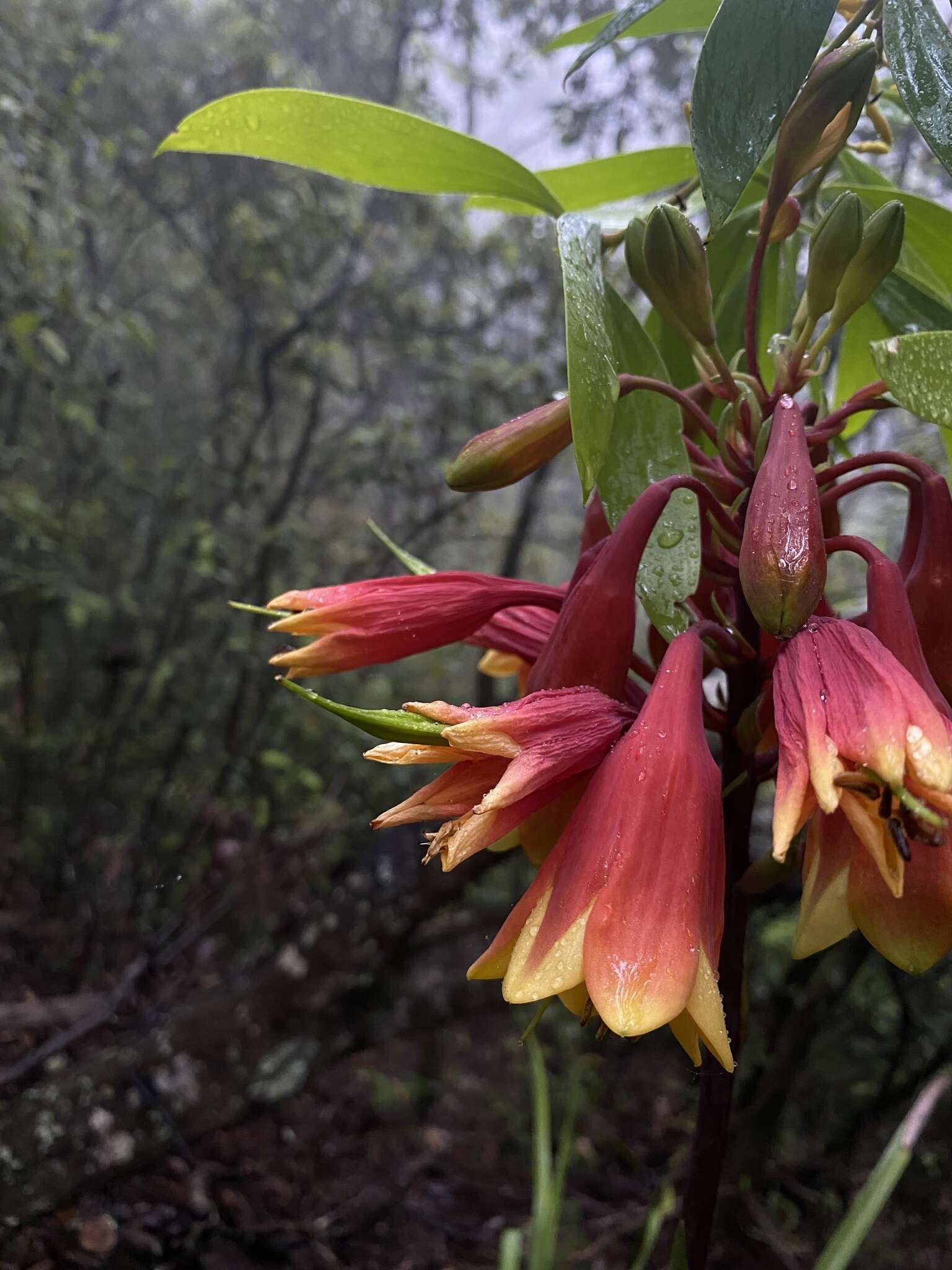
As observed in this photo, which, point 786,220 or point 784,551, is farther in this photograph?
point 786,220

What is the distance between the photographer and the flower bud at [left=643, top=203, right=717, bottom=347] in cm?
41

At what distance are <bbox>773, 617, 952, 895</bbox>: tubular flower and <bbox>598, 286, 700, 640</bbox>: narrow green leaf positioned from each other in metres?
0.10

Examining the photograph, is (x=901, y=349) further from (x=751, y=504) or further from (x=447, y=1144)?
(x=447, y=1144)

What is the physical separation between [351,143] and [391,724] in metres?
0.39

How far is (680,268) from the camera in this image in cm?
42

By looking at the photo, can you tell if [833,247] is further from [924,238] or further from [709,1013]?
[709,1013]

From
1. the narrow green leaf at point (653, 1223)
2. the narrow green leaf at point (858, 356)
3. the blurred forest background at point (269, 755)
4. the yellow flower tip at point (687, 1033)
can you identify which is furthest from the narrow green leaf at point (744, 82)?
the blurred forest background at point (269, 755)

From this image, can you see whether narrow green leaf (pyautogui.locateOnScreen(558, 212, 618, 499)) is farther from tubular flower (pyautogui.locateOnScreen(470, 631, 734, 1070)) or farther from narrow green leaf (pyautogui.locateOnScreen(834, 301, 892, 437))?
narrow green leaf (pyautogui.locateOnScreen(834, 301, 892, 437))

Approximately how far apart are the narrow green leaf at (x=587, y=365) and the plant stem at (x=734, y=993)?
15cm

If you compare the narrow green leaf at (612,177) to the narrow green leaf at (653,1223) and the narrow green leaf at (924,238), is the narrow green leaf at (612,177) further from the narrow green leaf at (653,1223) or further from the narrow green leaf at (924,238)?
the narrow green leaf at (653,1223)

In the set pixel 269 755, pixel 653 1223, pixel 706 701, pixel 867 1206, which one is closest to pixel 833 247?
pixel 706 701

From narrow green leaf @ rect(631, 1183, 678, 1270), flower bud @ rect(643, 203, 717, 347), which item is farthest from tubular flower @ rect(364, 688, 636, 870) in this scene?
narrow green leaf @ rect(631, 1183, 678, 1270)

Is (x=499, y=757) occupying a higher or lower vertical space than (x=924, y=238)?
lower

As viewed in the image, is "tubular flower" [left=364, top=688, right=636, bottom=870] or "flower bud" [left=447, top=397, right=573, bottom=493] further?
"flower bud" [left=447, top=397, right=573, bottom=493]
